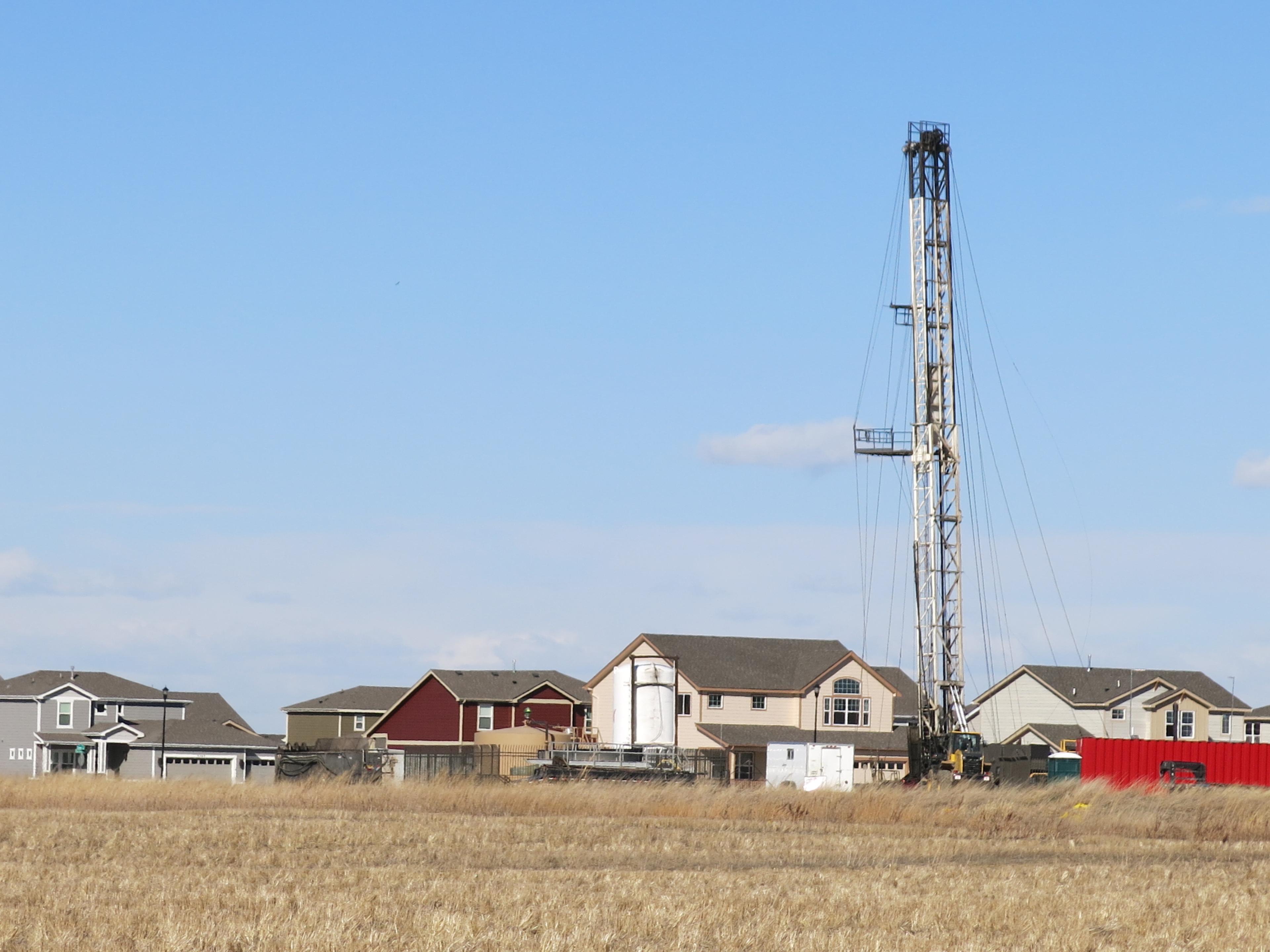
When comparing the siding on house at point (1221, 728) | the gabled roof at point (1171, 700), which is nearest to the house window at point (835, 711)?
the gabled roof at point (1171, 700)

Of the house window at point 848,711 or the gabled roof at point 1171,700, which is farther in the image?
the gabled roof at point 1171,700

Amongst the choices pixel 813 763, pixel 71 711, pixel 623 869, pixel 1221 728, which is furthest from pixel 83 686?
pixel 623 869

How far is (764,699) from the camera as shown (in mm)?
77688

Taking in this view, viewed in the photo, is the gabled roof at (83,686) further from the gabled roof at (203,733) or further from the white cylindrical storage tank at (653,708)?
the white cylindrical storage tank at (653,708)

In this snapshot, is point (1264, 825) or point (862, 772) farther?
point (862, 772)

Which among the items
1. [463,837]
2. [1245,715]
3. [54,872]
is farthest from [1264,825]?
[1245,715]

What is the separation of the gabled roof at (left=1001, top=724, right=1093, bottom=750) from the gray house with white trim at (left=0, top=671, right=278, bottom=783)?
38160 millimetres

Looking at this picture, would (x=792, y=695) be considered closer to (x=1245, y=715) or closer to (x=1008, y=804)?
(x=1245, y=715)

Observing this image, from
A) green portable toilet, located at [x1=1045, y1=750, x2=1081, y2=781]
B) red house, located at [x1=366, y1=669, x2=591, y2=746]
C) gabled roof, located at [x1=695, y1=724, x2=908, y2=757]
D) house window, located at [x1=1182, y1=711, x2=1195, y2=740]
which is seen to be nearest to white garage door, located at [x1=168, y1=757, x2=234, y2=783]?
red house, located at [x1=366, y1=669, x2=591, y2=746]

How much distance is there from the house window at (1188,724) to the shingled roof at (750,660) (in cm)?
2043

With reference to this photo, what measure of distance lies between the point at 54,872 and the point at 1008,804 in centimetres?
2171

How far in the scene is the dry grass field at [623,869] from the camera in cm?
1714

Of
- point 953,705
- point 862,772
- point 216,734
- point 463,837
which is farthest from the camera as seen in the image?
point 216,734

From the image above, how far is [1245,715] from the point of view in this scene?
90.1 metres
